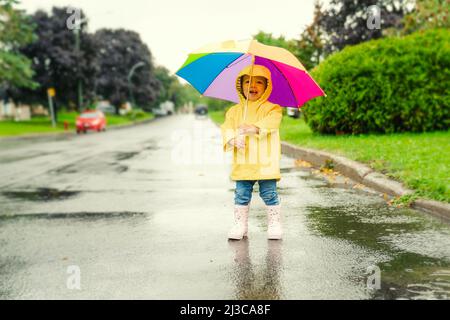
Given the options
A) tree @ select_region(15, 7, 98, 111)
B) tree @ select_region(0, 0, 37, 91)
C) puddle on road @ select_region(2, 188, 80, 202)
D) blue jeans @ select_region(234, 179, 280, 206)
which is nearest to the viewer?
blue jeans @ select_region(234, 179, 280, 206)

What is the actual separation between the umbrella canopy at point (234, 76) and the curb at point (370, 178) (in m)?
2.01

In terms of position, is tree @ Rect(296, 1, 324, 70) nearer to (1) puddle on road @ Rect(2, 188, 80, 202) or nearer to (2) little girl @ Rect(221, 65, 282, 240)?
(1) puddle on road @ Rect(2, 188, 80, 202)

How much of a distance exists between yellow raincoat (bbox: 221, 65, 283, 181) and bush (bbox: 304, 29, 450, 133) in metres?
9.64

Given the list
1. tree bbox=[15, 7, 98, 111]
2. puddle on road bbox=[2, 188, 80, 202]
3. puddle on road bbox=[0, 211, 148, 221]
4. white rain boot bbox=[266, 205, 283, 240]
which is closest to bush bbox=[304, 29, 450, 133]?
puddle on road bbox=[2, 188, 80, 202]

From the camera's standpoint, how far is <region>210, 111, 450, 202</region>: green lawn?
22.5ft

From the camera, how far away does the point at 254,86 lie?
5023 millimetres

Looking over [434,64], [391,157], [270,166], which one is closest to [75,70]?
[434,64]

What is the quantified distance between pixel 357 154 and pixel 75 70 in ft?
129

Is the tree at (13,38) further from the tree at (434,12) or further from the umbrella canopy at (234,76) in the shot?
the umbrella canopy at (234,76)

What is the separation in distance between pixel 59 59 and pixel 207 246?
143 ft

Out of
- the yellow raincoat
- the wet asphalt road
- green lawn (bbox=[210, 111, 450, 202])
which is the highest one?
the yellow raincoat

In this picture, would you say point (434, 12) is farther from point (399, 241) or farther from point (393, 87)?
point (399, 241)

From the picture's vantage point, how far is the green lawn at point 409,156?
22.5 ft

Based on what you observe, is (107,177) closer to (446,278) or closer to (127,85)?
(446,278)
